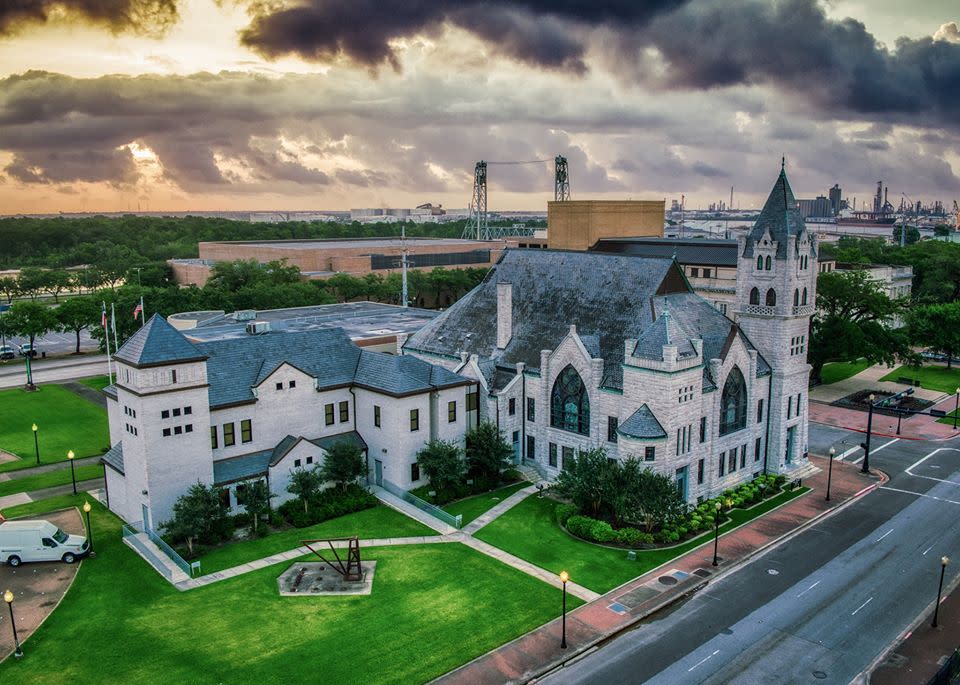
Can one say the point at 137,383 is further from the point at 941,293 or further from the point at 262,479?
the point at 941,293

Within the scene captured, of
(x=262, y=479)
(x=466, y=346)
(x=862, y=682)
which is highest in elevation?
(x=466, y=346)

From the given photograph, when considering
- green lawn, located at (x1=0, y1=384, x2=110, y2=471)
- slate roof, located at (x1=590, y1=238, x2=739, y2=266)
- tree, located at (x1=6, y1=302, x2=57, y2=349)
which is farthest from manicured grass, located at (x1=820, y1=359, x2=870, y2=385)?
tree, located at (x1=6, y1=302, x2=57, y2=349)

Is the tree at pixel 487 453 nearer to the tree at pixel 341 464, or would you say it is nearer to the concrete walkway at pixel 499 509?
the concrete walkway at pixel 499 509

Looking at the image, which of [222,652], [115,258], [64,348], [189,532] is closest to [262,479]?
[189,532]

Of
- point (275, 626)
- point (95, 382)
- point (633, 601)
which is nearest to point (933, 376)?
point (633, 601)

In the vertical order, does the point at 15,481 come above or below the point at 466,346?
Result: below

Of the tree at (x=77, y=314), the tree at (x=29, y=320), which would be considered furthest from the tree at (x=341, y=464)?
the tree at (x=77, y=314)

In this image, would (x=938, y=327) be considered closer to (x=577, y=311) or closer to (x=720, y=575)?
(x=577, y=311)
